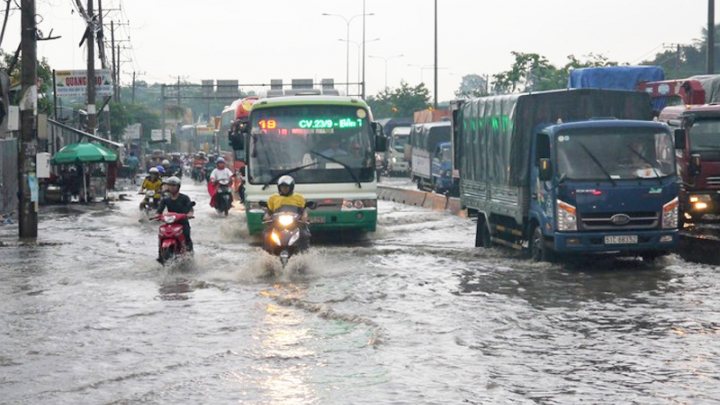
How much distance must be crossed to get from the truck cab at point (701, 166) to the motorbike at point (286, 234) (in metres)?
7.77

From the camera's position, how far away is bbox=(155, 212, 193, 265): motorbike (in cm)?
1784

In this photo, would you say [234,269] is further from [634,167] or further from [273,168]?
[634,167]

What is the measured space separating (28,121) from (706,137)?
1287 cm

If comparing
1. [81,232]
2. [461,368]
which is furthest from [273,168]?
[461,368]

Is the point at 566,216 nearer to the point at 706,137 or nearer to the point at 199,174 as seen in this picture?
the point at 706,137

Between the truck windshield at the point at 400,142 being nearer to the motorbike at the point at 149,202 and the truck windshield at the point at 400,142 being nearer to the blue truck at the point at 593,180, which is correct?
the motorbike at the point at 149,202

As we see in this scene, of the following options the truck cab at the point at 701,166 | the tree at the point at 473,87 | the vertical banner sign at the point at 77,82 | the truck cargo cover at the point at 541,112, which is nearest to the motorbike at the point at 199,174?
the vertical banner sign at the point at 77,82

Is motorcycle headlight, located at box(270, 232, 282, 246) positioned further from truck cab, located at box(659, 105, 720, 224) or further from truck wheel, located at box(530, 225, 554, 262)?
truck cab, located at box(659, 105, 720, 224)

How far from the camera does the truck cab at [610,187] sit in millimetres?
17219

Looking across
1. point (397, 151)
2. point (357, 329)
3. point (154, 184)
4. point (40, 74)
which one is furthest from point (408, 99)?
point (357, 329)

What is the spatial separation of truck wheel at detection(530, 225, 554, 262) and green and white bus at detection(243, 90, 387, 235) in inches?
190

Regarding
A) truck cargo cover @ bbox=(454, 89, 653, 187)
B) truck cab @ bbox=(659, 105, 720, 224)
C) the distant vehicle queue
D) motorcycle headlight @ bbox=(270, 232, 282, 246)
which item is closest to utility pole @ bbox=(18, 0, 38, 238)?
the distant vehicle queue

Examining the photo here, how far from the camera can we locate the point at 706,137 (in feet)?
72.3

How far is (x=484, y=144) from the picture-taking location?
2173 centimetres
